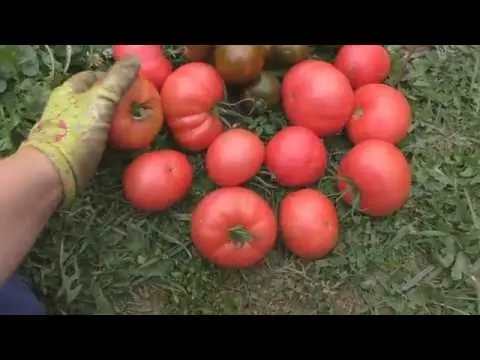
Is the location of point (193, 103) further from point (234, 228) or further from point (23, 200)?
point (23, 200)

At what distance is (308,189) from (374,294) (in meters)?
0.34

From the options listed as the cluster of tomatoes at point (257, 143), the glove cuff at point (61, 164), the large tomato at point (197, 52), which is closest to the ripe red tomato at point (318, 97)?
the cluster of tomatoes at point (257, 143)

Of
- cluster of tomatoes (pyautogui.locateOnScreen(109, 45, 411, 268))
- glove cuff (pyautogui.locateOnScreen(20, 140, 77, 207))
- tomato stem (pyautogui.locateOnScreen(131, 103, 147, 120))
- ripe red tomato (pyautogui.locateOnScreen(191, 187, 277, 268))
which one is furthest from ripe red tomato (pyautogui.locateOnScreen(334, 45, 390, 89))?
glove cuff (pyautogui.locateOnScreen(20, 140, 77, 207))

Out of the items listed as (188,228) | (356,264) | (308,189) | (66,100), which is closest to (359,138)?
(308,189)

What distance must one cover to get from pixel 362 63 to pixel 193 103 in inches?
19.5

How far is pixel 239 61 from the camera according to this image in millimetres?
2002

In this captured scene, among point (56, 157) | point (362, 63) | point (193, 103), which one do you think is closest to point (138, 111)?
point (193, 103)

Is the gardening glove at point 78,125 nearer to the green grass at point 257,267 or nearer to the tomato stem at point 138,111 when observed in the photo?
the tomato stem at point 138,111

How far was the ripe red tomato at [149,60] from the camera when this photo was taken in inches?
81.1

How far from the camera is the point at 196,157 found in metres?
2.12

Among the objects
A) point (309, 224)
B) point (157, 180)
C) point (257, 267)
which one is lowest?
point (257, 267)

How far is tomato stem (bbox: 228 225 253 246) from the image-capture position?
189cm

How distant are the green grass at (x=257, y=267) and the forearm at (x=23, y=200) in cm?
26

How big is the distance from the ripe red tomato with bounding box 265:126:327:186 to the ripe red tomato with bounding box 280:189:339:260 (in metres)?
0.05
